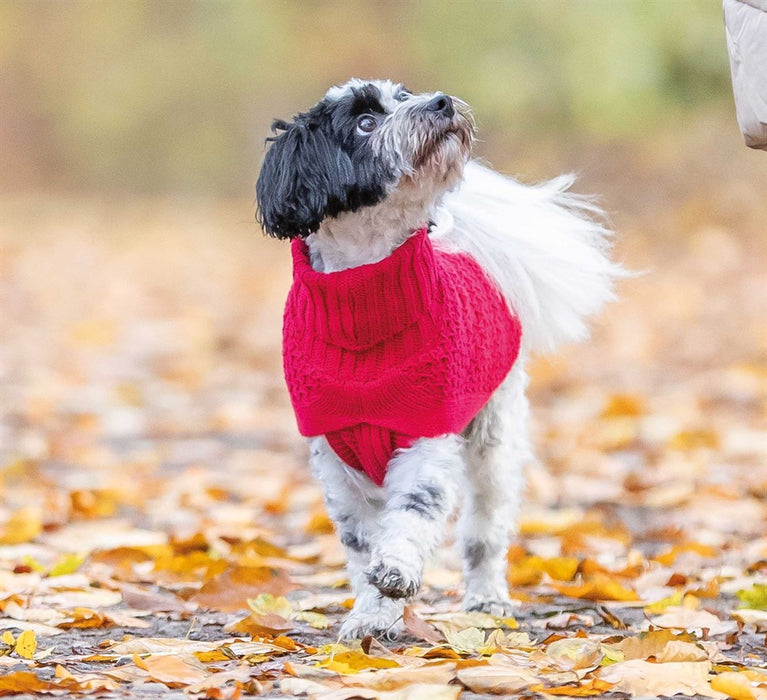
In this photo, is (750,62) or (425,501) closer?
(750,62)

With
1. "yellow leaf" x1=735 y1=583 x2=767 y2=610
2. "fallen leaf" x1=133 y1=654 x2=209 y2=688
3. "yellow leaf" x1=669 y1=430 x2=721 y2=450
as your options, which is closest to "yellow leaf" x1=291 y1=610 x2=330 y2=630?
"fallen leaf" x1=133 y1=654 x2=209 y2=688

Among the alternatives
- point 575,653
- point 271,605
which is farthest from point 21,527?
point 575,653

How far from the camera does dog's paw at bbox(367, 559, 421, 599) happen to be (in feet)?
10.8

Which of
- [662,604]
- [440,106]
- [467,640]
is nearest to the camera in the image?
[467,640]

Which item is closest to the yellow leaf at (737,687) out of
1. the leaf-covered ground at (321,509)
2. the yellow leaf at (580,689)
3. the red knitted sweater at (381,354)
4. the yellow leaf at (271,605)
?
the leaf-covered ground at (321,509)

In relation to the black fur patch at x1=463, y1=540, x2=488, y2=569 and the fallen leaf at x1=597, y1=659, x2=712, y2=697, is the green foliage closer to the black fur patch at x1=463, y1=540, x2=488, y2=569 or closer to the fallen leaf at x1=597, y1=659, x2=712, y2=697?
the black fur patch at x1=463, y1=540, x2=488, y2=569

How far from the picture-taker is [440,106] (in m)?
3.59

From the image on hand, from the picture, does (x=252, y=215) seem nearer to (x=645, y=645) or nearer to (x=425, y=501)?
(x=425, y=501)

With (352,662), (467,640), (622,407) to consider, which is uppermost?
(622,407)

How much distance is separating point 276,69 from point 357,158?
19.2m

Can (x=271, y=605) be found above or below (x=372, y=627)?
above

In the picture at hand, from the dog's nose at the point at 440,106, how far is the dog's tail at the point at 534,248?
405 millimetres

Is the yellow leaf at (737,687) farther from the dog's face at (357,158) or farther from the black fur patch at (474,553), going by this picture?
the dog's face at (357,158)

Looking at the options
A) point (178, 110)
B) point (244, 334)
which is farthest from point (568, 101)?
point (178, 110)
